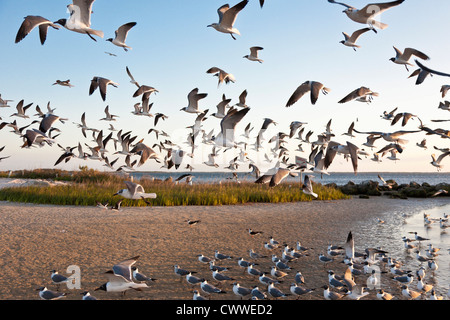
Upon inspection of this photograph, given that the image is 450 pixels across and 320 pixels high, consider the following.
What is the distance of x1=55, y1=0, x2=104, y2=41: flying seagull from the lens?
843cm

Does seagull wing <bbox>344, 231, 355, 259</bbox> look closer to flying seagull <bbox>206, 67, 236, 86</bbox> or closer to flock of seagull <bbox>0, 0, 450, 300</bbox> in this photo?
flock of seagull <bbox>0, 0, 450, 300</bbox>

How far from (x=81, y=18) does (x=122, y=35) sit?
7.26 ft

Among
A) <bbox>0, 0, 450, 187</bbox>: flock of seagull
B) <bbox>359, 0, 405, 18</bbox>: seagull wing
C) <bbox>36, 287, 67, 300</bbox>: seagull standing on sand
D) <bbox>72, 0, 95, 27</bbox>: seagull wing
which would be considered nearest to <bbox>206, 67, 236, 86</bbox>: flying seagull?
<bbox>0, 0, 450, 187</bbox>: flock of seagull

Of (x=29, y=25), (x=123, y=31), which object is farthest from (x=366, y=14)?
(x=29, y=25)

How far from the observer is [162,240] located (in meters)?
9.51

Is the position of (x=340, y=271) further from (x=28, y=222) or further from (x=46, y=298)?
(x=28, y=222)

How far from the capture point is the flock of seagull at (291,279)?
5492 millimetres

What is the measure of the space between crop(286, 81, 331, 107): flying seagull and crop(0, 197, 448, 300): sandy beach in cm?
393

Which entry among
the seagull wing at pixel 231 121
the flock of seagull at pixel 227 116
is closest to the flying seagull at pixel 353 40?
the flock of seagull at pixel 227 116

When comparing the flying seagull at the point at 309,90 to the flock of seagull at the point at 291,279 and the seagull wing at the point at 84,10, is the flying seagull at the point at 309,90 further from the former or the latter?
the seagull wing at the point at 84,10

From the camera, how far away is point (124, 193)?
369 inches

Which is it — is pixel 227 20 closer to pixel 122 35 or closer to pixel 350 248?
pixel 122 35

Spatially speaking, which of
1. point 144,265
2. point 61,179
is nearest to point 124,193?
point 144,265

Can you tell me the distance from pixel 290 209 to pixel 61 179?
23.0m
